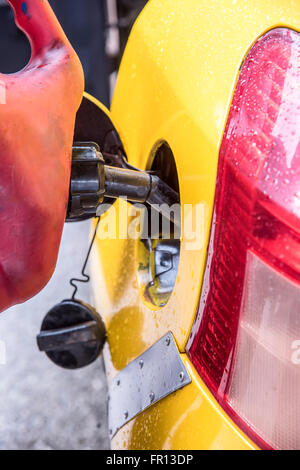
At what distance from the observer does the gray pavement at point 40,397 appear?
1455 mm

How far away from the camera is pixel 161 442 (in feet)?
2.73

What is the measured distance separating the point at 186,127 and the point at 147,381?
46 cm

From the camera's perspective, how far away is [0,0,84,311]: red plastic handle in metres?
0.59

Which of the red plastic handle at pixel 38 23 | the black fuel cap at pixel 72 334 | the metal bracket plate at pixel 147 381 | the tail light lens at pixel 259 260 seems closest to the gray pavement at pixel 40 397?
the black fuel cap at pixel 72 334

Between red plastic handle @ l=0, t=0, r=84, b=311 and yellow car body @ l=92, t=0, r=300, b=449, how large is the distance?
0.69ft

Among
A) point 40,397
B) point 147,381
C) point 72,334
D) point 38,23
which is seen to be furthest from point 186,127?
point 40,397

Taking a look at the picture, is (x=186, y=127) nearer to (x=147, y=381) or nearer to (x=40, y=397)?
(x=147, y=381)

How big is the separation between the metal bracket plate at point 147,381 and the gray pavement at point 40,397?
39 cm

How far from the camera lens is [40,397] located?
157 cm

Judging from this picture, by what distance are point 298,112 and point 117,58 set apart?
6.67 feet

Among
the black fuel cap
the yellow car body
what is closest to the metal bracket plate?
the yellow car body

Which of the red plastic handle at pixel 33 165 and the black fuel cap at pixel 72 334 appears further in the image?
the black fuel cap at pixel 72 334

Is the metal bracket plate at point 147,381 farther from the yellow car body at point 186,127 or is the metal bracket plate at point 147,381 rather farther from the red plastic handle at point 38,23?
the red plastic handle at point 38,23
